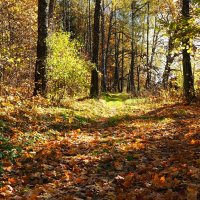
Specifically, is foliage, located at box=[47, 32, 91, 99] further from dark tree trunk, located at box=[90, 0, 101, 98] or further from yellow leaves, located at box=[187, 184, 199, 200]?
yellow leaves, located at box=[187, 184, 199, 200]

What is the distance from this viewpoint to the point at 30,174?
5.73 m

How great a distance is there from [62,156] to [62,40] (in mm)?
10465

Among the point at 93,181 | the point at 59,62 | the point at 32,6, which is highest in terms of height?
the point at 32,6

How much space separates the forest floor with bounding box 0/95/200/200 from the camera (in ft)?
16.2

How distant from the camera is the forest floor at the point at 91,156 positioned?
4941 mm

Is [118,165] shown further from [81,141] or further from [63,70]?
[63,70]

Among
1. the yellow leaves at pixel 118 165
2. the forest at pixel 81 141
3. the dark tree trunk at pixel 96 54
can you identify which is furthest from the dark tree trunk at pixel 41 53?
the yellow leaves at pixel 118 165

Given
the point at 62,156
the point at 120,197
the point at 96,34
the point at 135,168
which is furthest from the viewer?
the point at 96,34

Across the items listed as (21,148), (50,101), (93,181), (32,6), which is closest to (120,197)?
(93,181)

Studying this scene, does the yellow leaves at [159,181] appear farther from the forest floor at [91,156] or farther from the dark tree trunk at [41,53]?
the dark tree trunk at [41,53]

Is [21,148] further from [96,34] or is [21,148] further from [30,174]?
[96,34]

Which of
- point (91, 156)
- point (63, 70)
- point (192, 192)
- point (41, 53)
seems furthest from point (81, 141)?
point (63, 70)

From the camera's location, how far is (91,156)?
7.03 meters

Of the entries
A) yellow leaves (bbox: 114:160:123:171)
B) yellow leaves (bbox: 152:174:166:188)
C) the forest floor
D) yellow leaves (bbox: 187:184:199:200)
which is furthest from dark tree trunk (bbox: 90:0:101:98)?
yellow leaves (bbox: 187:184:199:200)
